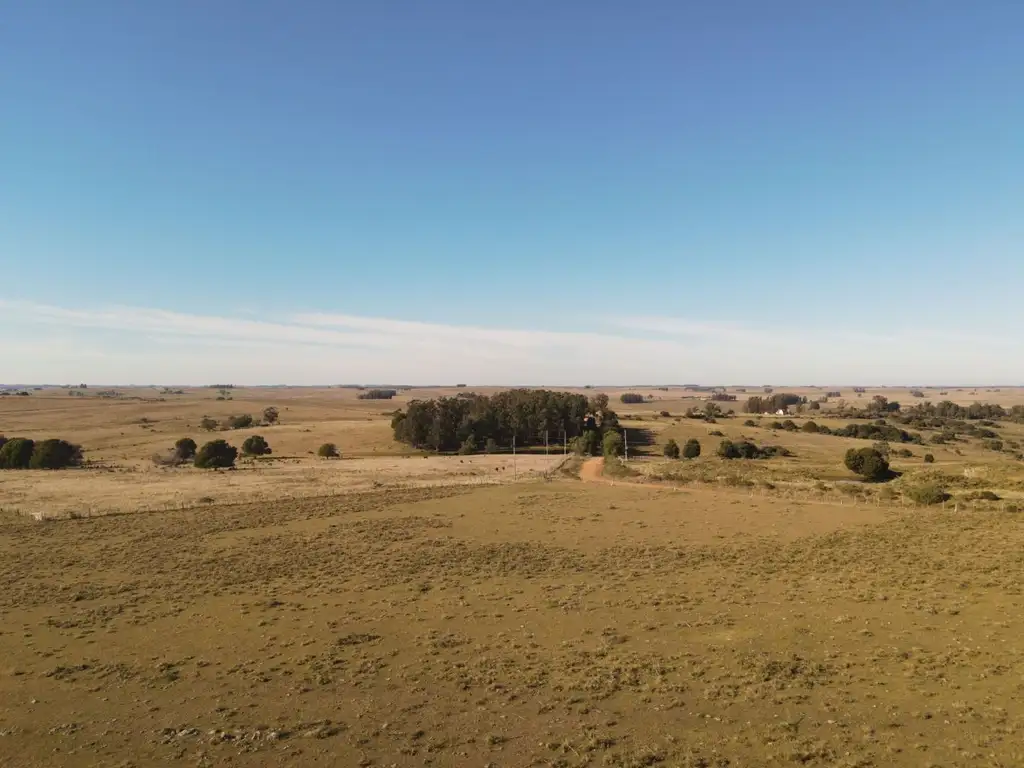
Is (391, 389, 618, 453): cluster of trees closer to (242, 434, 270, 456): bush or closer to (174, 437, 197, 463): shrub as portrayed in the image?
(242, 434, 270, 456): bush

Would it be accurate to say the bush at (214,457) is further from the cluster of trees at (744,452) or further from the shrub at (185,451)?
the cluster of trees at (744,452)

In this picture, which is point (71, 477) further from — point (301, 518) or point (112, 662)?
point (112, 662)

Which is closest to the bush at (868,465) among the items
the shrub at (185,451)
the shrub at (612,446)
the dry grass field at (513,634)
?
the dry grass field at (513,634)

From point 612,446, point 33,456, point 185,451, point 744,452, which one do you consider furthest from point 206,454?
point 744,452

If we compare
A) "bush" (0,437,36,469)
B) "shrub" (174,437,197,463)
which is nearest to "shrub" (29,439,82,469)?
"bush" (0,437,36,469)

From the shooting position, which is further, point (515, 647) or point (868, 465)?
point (868, 465)

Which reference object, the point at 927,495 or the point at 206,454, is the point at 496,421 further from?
the point at 927,495

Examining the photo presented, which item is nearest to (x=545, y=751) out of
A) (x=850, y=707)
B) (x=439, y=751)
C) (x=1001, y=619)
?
(x=439, y=751)
